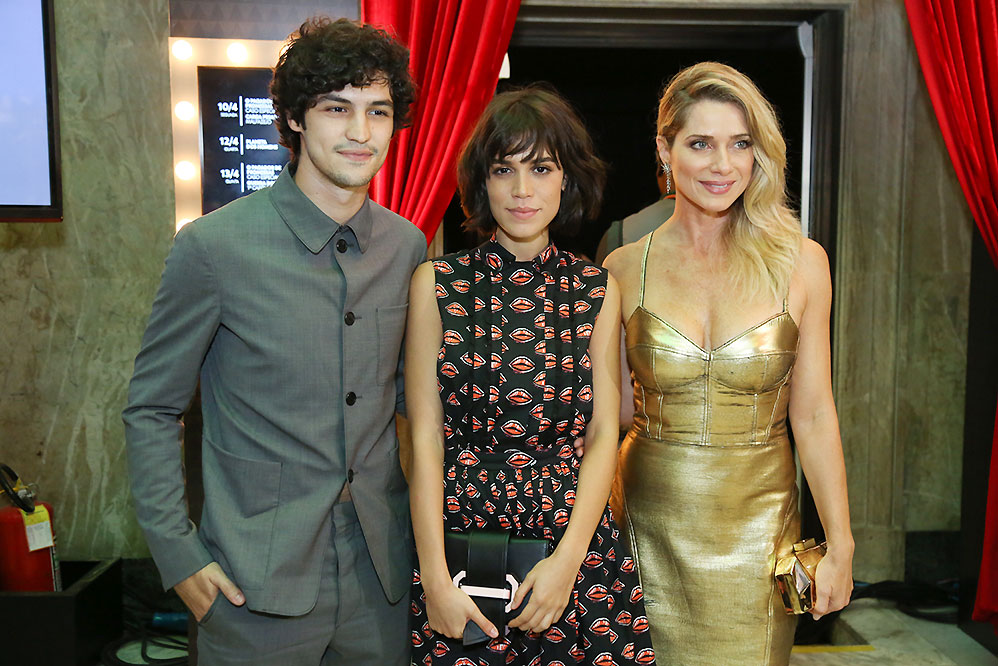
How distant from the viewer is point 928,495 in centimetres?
349

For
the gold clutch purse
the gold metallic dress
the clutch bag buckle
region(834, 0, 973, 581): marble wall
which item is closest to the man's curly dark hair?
the gold metallic dress

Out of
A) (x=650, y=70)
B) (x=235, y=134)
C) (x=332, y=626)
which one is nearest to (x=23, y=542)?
(x=235, y=134)

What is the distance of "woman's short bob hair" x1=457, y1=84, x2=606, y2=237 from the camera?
162 centimetres

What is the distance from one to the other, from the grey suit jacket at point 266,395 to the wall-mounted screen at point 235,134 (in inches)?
57.8

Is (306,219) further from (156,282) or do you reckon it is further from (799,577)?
(156,282)

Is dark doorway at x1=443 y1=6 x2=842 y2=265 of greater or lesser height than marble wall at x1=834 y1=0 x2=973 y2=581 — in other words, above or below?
above

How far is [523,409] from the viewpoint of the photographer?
160 centimetres

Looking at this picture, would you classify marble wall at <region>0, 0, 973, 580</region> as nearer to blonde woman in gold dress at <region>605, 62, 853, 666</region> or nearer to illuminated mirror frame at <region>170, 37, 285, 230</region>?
illuminated mirror frame at <region>170, 37, 285, 230</region>

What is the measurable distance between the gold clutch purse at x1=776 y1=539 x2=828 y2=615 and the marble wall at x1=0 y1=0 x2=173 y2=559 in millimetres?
2455

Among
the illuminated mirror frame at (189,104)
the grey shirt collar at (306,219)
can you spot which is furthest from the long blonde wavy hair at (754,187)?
the illuminated mirror frame at (189,104)

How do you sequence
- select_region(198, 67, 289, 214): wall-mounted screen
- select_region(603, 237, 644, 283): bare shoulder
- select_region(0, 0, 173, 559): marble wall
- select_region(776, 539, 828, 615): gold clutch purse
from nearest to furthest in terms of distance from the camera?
select_region(776, 539, 828, 615): gold clutch purse < select_region(603, 237, 644, 283): bare shoulder < select_region(198, 67, 289, 214): wall-mounted screen < select_region(0, 0, 173, 559): marble wall

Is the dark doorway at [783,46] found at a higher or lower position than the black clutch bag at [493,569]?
higher

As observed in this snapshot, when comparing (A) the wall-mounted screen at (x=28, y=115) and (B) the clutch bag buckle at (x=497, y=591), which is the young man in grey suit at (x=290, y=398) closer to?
(B) the clutch bag buckle at (x=497, y=591)

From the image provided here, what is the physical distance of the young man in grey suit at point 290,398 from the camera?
1529mm
